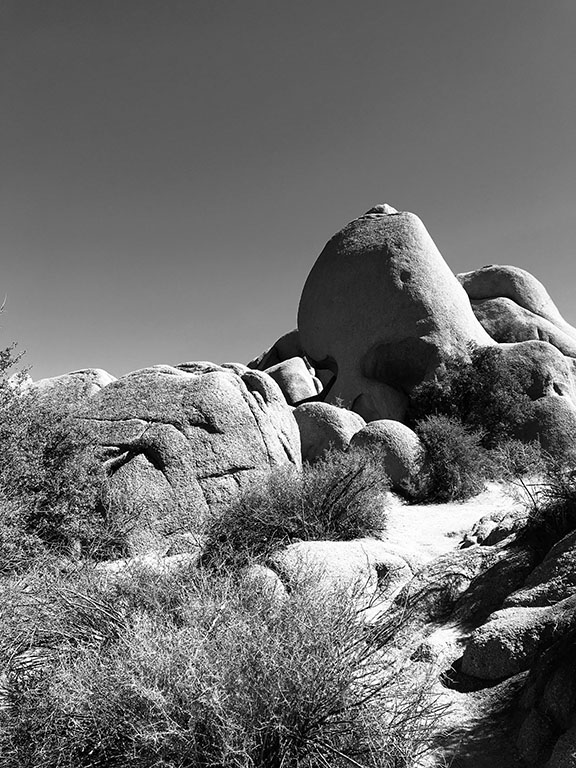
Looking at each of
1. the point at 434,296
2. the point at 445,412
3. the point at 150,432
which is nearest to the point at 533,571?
the point at 150,432

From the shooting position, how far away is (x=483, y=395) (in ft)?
59.3

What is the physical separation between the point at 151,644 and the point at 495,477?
36.5 feet

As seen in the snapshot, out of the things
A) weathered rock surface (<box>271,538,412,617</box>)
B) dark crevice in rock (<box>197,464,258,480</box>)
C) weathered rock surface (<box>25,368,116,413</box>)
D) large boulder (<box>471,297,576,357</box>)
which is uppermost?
large boulder (<box>471,297,576,357</box>)

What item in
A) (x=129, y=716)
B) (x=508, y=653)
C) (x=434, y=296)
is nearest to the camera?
(x=129, y=716)

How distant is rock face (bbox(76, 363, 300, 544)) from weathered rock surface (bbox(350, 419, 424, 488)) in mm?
3028

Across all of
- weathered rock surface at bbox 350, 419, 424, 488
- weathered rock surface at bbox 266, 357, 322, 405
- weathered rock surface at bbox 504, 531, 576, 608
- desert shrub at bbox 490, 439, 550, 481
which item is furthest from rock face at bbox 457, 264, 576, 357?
weathered rock surface at bbox 504, 531, 576, 608

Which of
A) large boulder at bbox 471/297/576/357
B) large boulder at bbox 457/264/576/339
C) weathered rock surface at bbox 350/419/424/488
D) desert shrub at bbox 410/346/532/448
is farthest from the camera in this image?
large boulder at bbox 457/264/576/339

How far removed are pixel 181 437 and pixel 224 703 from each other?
6.78 m

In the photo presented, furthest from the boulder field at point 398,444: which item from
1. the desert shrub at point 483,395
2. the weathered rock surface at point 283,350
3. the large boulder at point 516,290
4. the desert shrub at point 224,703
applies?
A: the weathered rock surface at point 283,350

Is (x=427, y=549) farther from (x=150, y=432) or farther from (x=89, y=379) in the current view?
(x=89, y=379)

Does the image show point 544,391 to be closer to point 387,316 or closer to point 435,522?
point 387,316

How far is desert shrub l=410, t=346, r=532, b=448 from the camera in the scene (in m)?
17.0

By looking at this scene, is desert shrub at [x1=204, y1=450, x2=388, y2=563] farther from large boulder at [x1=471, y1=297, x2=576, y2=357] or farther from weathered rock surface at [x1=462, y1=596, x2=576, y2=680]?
large boulder at [x1=471, y1=297, x2=576, y2=357]

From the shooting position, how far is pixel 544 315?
28.3 meters
